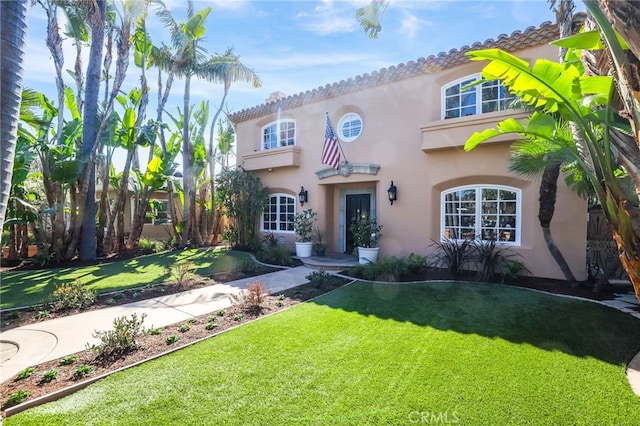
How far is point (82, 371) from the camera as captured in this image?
12.4 ft

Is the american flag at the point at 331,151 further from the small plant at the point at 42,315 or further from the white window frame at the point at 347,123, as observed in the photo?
the small plant at the point at 42,315

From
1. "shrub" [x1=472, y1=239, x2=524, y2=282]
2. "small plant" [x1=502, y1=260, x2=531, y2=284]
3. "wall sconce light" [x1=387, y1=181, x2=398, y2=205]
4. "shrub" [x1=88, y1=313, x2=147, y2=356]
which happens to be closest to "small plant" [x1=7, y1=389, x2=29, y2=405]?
"shrub" [x1=88, y1=313, x2=147, y2=356]

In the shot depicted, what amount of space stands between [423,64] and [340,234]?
7422 mm

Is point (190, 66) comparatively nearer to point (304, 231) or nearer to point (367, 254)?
point (304, 231)

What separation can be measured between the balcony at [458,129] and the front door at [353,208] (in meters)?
3.38

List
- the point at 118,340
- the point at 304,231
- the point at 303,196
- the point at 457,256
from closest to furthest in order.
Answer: the point at 118,340, the point at 457,256, the point at 304,231, the point at 303,196

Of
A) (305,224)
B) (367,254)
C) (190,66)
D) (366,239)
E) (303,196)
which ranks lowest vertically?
(367,254)

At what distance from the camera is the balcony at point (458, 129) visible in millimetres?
8570

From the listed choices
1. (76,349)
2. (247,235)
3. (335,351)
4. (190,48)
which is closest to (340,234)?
(247,235)

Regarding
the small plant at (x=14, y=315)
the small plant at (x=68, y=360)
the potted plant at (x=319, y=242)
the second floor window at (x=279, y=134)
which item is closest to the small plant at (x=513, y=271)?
the potted plant at (x=319, y=242)

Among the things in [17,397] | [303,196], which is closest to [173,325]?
[17,397]

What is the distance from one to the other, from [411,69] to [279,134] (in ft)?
23.7

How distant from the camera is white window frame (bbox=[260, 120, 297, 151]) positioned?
14.4 meters

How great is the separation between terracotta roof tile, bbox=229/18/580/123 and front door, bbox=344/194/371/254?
4498 mm
